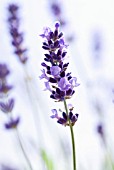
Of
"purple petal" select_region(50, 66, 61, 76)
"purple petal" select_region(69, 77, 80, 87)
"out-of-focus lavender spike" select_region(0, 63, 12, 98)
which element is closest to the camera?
"purple petal" select_region(50, 66, 61, 76)

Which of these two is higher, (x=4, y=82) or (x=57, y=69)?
(x=4, y=82)

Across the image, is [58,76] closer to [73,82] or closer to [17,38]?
[73,82]

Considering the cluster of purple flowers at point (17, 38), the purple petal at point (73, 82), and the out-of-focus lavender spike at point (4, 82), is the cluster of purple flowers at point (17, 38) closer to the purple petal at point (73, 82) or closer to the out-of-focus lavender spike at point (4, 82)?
the out-of-focus lavender spike at point (4, 82)

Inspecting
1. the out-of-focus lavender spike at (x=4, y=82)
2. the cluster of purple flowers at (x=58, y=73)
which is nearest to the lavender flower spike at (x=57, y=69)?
the cluster of purple flowers at (x=58, y=73)

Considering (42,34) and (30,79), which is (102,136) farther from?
(42,34)

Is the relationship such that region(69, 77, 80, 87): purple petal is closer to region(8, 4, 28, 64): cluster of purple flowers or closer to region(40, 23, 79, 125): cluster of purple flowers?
region(40, 23, 79, 125): cluster of purple flowers

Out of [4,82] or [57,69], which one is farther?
[4,82]

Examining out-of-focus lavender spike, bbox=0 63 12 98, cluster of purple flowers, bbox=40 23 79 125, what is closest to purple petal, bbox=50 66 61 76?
cluster of purple flowers, bbox=40 23 79 125

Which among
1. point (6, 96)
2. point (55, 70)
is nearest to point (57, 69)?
point (55, 70)
